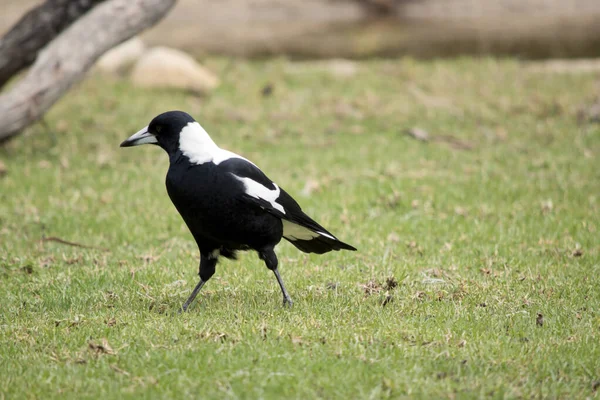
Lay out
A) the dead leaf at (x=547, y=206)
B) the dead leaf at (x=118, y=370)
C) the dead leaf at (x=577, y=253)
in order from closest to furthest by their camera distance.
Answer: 1. the dead leaf at (x=118, y=370)
2. the dead leaf at (x=577, y=253)
3. the dead leaf at (x=547, y=206)

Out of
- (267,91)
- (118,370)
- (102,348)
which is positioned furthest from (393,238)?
(267,91)

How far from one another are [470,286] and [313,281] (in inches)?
40.1

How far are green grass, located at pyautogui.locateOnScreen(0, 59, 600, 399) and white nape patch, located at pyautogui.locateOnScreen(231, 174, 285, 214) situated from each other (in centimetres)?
61

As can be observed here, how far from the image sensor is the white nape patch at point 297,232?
4.70 meters

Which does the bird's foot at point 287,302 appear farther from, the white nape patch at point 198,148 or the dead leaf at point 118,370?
the dead leaf at point 118,370

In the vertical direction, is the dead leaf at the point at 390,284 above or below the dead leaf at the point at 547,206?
above

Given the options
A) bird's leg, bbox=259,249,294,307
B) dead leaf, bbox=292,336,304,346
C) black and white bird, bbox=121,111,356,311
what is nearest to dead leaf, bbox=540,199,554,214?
black and white bird, bbox=121,111,356,311

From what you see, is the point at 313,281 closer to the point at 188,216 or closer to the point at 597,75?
the point at 188,216

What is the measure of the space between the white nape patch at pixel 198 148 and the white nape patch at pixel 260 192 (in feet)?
0.54

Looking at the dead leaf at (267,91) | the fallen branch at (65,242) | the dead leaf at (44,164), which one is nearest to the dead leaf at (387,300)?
the fallen branch at (65,242)

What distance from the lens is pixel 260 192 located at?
4.30m

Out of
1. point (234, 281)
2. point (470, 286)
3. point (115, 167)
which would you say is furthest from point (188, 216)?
point (115, 167)

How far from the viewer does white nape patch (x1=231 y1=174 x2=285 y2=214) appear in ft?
13.9

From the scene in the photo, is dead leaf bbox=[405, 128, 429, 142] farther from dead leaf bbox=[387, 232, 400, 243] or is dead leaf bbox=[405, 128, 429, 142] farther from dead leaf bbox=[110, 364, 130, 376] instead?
dead leaf bbox=[110, 364, 130, 376]
